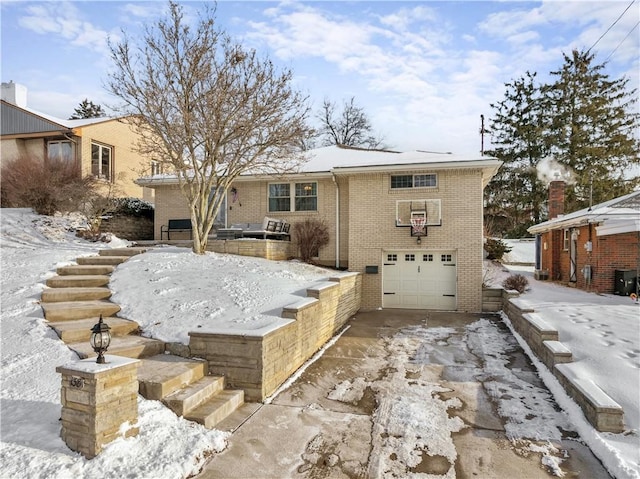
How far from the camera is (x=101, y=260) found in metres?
8.72

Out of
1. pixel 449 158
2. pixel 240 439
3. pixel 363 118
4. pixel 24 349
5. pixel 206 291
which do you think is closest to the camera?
pixel 240 439

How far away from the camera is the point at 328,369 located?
6312 mm

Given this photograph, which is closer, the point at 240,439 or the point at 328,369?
the point at 240,439

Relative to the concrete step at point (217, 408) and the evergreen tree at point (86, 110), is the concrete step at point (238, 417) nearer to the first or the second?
the concrete step at point (217, 408)

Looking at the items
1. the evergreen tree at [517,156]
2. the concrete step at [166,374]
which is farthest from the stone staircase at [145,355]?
the evergreen tree at [517,156]

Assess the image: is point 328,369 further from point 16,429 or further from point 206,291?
point 16,429

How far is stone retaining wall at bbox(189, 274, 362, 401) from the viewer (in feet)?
16.0

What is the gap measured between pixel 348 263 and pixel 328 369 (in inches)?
259

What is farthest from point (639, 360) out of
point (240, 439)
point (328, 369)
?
point (240, 439)

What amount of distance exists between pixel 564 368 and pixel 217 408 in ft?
15.7

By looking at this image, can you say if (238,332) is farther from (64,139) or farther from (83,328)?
(64,139)

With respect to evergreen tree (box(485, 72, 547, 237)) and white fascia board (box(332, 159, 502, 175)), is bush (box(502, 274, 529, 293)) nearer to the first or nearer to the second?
white fascia board (box(332, 159, 502, 175))

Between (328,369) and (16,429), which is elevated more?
(16,429)

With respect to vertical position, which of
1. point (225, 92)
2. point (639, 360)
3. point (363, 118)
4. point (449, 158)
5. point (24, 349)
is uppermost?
point (363, 118)
